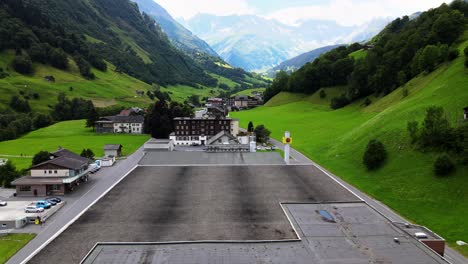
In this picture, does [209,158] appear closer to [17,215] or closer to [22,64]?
[17,215]

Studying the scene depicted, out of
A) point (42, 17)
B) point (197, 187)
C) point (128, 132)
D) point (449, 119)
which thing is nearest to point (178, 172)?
point (197, 187)

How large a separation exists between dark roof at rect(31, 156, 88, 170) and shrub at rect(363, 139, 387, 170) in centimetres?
4554

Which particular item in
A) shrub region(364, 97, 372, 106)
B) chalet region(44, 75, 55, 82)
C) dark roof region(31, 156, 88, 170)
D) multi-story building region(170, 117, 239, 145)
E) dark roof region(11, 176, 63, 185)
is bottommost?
dark roof region(11, 176, 63, 185)

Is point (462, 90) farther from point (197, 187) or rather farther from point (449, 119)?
point (197, 187)

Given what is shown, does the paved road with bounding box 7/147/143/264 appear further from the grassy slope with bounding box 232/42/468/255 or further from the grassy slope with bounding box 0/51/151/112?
the grassy slope with bounding box 0/51/151/112

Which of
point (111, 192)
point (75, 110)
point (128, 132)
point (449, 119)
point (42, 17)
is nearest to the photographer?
point (111, 192)

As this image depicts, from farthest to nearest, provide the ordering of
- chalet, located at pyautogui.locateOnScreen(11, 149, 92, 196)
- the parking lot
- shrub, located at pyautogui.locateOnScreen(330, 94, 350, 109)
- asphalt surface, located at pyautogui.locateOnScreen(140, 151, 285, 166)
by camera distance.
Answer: shrub, located at pyautogui.locateOnScreen(330, 94, 350, 109) < asphalt surface, located at pyautogui.locateOnScreen(140, 151, 285, 166) < chalet, located at pyautogui.locateOnScreen(11, 149, 92, 196) < the parking lot

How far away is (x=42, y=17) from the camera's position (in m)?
198

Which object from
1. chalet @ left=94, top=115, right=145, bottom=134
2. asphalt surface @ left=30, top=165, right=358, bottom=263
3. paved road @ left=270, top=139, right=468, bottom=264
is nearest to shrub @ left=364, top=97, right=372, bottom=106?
paved road @ left=270, top=139, right=468, bottom=264

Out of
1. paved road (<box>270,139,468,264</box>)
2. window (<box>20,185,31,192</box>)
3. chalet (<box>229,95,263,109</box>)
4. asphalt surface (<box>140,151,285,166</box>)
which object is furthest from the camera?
→ chalet (<box>229,95,263,109</box>)

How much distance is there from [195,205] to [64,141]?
212 feet

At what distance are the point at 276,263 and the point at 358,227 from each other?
11607 millimetres

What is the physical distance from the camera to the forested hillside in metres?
90.4

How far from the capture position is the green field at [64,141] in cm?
7854
